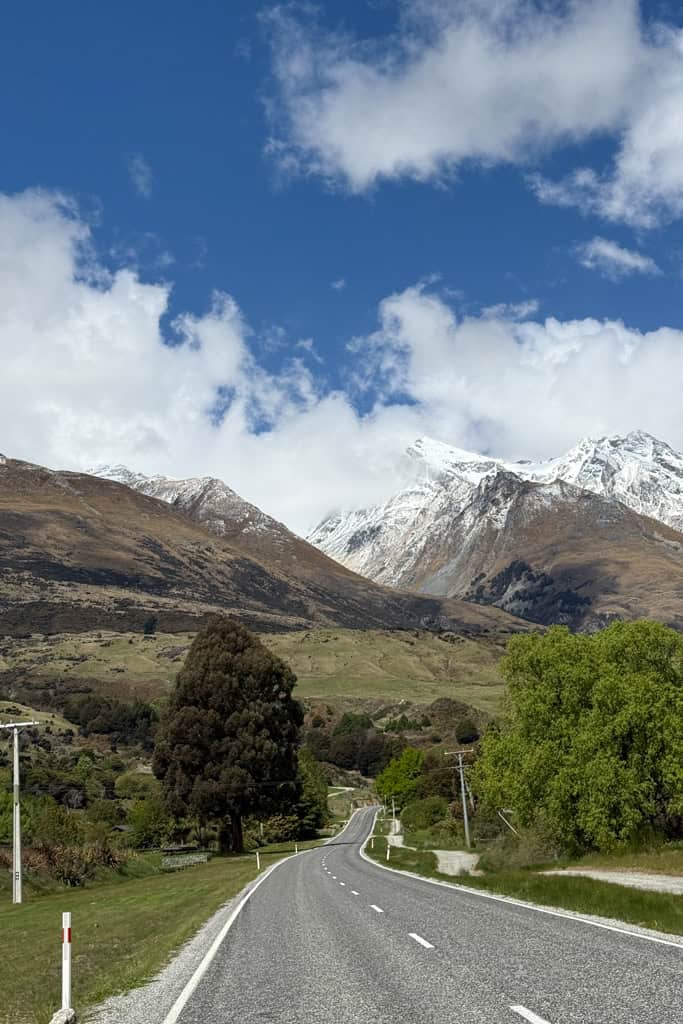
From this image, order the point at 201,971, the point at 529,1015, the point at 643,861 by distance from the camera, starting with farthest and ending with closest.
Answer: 1. the point at 643,861
2. the point at 201,971
3. the point at 529,1015

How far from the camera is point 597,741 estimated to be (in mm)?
42406

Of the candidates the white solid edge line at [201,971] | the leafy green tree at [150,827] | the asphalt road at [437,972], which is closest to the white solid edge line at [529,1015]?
the asphalt road at [437,972]

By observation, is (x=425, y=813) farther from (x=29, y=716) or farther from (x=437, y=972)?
(x=437, y=972)

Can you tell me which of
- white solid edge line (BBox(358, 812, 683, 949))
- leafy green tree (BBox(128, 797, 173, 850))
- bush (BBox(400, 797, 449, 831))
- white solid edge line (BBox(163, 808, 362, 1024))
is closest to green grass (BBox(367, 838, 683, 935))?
white solid edge line (BBox(358, 812, 683, 949))

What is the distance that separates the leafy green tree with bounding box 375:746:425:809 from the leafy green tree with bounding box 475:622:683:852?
91.1 metres

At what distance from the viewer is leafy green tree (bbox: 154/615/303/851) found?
211 feet

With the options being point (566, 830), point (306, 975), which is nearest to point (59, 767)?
point (566, 830)

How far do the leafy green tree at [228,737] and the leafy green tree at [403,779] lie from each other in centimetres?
7464

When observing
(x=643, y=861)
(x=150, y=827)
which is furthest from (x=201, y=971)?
(x=150, y=827)

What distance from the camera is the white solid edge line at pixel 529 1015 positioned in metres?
9.34

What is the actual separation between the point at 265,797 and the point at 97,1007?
5457 centimetres

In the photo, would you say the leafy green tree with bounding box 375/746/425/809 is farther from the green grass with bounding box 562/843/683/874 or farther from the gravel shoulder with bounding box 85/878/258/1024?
the gravel shoulder with bounding box 85/878/258/1024

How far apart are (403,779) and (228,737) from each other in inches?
3267

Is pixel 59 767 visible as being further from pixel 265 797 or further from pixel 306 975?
pixel 306 975
